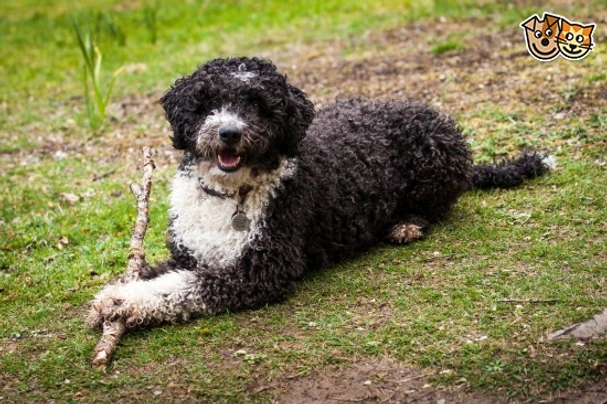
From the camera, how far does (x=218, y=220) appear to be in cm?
550

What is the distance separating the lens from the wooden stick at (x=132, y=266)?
16.0 ft

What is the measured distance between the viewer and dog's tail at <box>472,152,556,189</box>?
732 cm

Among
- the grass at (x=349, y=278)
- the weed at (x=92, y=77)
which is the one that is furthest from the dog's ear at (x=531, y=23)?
the weed at (x=92, y=77)

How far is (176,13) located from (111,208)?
36.8ft

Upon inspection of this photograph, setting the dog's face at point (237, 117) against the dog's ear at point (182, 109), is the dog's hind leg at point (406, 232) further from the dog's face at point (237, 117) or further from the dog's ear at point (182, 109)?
the dog's ear at point (182, 109)

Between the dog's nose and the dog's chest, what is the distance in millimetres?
502

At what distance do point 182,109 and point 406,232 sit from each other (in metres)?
2.03

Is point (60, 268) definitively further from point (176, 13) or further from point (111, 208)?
point (176, 13)

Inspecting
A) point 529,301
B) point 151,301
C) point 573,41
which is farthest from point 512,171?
point 151,301

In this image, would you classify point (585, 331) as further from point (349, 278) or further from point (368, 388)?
point (349, 278)

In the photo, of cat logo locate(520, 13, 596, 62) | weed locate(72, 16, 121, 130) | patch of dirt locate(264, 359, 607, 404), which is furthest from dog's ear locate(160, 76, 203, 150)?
cat logo locate(520, 13, 596, 62)

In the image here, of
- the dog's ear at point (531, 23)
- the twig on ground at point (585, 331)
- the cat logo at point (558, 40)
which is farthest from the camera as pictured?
the dog's ear at point (531, 23)

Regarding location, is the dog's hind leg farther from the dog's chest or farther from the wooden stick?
the wooden stick

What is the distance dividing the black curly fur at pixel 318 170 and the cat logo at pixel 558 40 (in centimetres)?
288
